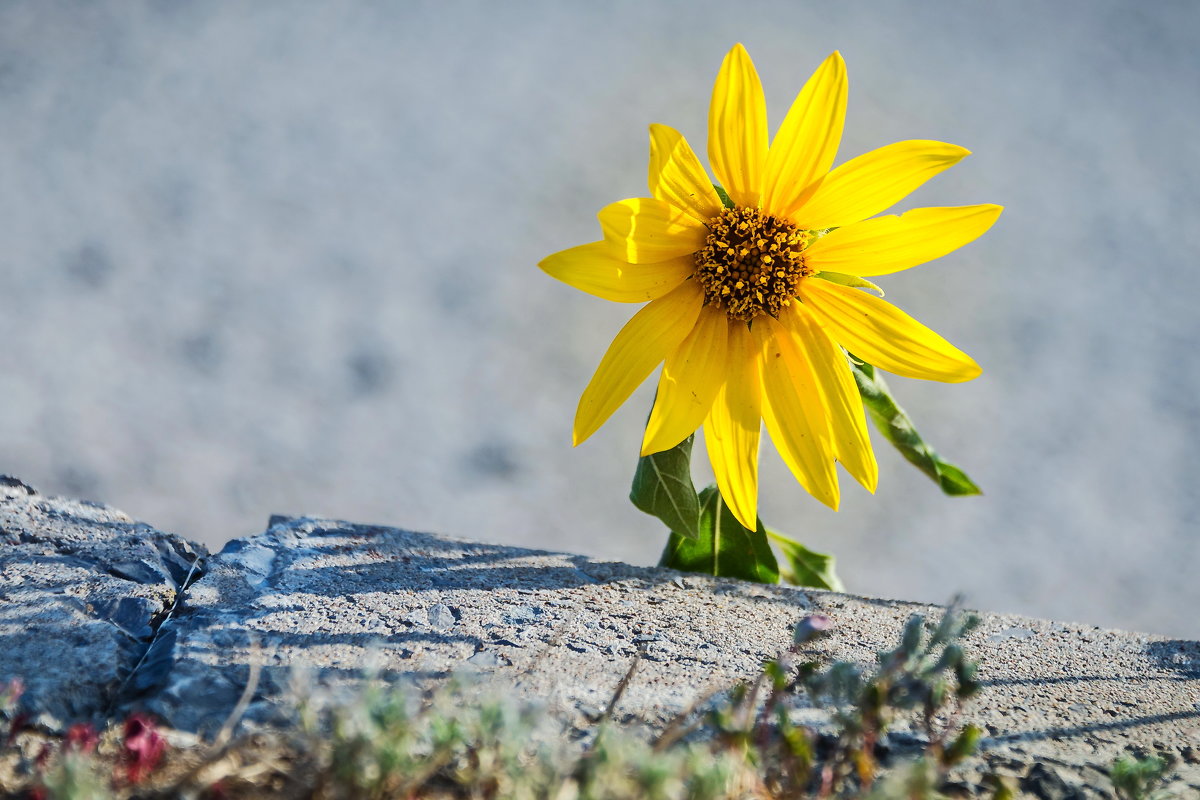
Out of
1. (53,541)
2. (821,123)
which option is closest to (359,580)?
(53,541)

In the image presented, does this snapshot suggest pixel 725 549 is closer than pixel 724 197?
No

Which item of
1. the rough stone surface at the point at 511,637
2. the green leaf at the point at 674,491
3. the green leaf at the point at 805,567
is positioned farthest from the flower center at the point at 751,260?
the green leaf at the point at 805,567

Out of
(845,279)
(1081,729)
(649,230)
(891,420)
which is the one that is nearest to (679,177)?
(649,230)

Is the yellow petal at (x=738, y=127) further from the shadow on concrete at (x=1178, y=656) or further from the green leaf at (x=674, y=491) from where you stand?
the shadow on concrete at (x=1178, y=656)

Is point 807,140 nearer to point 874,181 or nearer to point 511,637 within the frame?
point 874,181

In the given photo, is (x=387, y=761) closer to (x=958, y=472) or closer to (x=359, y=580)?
(x=359, y=580)

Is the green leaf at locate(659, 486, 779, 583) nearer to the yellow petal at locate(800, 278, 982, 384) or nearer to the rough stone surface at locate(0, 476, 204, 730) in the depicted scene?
the yellow petal at locate(800, 278, 982, 384)

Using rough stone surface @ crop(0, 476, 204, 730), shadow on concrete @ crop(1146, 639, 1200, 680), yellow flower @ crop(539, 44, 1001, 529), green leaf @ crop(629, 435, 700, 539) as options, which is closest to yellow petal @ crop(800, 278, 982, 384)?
yellow flower @ crop(539, 44, 1001, 529)
